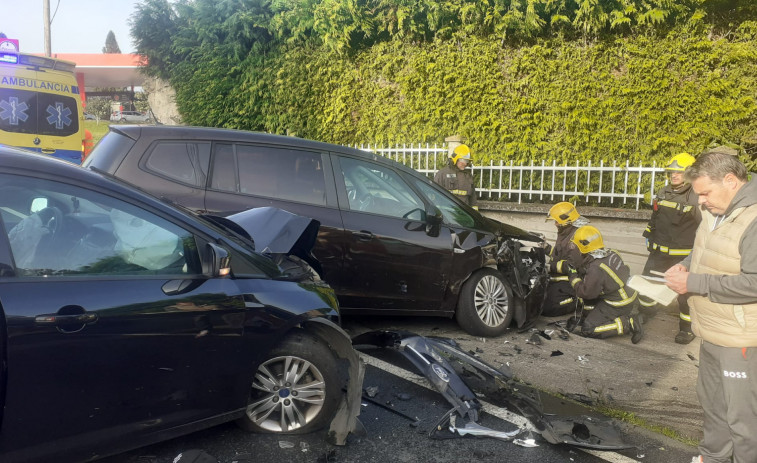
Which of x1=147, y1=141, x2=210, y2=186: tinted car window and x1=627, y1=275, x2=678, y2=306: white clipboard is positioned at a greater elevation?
x1=147, y1=141, x2=210, y2=186: tinted car window

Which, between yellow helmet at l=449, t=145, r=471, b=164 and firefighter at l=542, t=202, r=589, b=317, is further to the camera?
yellow helmet at l=449, t=145, r=471, b=164

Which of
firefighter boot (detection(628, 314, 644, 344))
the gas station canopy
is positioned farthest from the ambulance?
the gas station canopy

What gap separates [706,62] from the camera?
8102mm

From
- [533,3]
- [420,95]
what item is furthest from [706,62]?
[420,95]

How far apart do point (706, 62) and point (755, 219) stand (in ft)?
20.8

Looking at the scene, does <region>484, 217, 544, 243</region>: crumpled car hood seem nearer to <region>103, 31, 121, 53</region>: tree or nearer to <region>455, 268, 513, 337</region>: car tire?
<region>455, 268, 513, 337</region>: car tire

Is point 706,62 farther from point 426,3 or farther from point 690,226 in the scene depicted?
point 426,3

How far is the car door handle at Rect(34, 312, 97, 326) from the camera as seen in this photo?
2521mm

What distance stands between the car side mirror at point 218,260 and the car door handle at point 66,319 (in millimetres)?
615

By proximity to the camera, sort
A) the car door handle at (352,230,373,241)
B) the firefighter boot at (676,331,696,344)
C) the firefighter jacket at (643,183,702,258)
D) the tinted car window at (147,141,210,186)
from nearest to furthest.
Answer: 1. the tinted car window at (147,141,210,186)
2. the car door handle at (352,230,373,241)
3. the firefighter boot at (676,331,696,344)
4. the firefighter jacket at (643,183,702,258)

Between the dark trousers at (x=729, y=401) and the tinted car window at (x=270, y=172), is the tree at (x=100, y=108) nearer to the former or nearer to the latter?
the tinted car window at (x=270, y=172)

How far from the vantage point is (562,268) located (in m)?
6.68

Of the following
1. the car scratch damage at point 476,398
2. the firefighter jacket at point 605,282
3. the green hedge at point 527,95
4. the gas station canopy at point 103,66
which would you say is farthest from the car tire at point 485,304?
the gas station canopy at point 103,66

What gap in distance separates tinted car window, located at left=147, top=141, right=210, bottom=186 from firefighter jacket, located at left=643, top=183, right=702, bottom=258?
480cm
